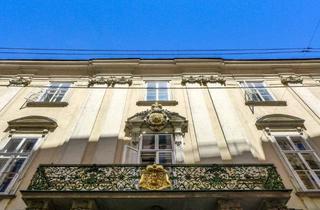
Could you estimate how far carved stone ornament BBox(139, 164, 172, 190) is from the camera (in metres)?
6.58

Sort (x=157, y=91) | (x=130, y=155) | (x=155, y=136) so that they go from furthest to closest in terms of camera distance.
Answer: (x=157, y=91), (x=155, y=136), (x=130, y=155)

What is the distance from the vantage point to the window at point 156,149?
8.52 meters

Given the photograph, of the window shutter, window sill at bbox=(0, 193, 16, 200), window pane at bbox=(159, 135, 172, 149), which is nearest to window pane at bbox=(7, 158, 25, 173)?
window sill at bbox=(0, 193, 16, 200)

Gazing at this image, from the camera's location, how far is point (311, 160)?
28.0 ft

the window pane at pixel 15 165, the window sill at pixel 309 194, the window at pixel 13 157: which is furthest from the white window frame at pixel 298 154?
the window pane at pixel 15 165

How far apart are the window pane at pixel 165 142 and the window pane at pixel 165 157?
361 mm

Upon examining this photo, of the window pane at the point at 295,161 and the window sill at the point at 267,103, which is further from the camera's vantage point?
the window sill at the point at 267,103

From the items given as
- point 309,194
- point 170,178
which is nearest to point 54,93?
point 170,178

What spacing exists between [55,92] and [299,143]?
956cm

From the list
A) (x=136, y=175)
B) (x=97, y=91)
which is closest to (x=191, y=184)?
(x=136, y=175)

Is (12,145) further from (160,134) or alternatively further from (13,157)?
(160,134)

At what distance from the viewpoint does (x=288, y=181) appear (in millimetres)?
7660

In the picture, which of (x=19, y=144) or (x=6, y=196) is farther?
(x=19, y=144)

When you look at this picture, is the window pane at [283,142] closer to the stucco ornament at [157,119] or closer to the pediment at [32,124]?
the stucco ornament at [157,119]
